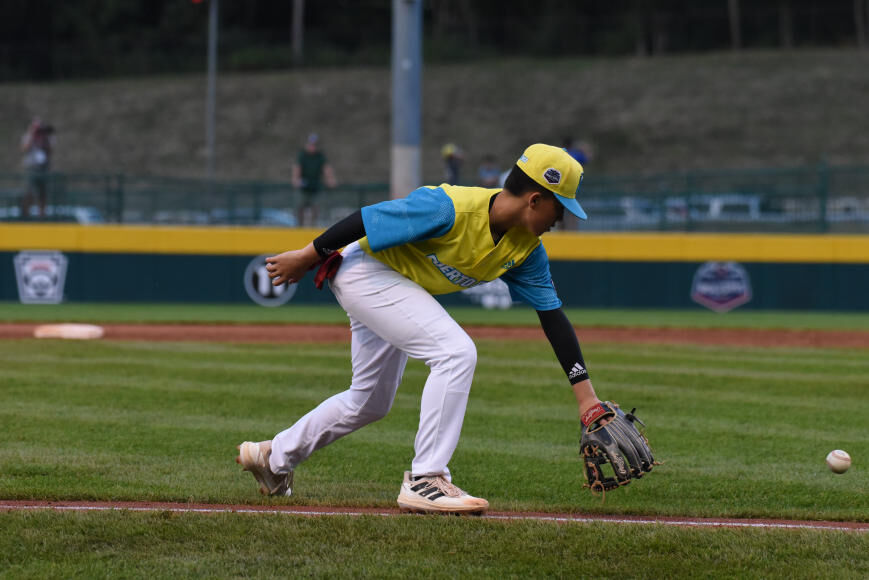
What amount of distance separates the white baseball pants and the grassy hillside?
3870 centimetres

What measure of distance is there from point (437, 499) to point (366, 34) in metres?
53.9

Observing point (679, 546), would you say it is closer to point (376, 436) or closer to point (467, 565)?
point (467, 565)

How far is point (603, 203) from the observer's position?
62.1 feet

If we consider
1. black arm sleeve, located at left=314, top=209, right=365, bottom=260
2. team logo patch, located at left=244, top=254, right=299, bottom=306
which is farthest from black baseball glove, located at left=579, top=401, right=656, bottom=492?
team logo patch, located at left=244, top=254, right=299, bottom=306

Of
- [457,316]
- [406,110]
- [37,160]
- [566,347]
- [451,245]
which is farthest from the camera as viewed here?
[37,160]

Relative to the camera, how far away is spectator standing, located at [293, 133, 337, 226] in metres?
18.9

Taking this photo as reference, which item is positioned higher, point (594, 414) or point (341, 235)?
point (341, 235)

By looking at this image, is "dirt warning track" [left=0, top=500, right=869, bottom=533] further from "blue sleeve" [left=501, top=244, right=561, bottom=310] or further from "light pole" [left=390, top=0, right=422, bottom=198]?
"light pole" [left=390, top=0, right=422, bottom=198]

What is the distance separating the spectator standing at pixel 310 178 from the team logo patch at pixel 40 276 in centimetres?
369

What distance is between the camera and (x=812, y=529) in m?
4.91

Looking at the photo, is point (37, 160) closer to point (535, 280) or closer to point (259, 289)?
point (259, 289)

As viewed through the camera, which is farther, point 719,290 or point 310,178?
point 310,178

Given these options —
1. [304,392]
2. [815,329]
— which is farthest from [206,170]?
[304,392]

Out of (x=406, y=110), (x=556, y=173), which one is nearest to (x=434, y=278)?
(x=556, y=173)
